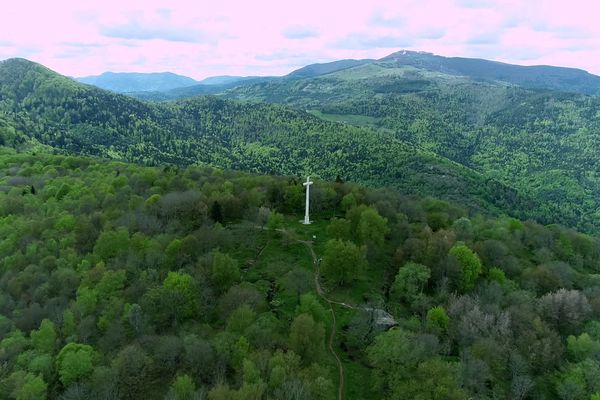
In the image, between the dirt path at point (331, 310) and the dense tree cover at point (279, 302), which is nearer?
the dense tree cover at point (279, 302)

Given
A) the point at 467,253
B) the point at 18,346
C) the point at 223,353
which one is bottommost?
the point at 18,346

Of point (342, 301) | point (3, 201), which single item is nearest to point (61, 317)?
point (342, 301)

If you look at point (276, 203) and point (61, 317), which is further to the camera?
point (276, 203)

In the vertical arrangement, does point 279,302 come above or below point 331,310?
above

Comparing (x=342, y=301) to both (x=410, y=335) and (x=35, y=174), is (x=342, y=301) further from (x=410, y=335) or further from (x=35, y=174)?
(x=35, y=174)

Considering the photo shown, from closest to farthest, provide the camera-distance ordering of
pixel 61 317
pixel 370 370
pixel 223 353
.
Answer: pixel 223 353, pixel 370 370, pixel 61 317

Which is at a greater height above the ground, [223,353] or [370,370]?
[223,353]

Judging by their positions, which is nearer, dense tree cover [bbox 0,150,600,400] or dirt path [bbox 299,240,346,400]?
dense tree cover [bbox 0,150,600,400]

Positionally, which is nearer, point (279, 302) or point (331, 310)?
point (331, 310)
